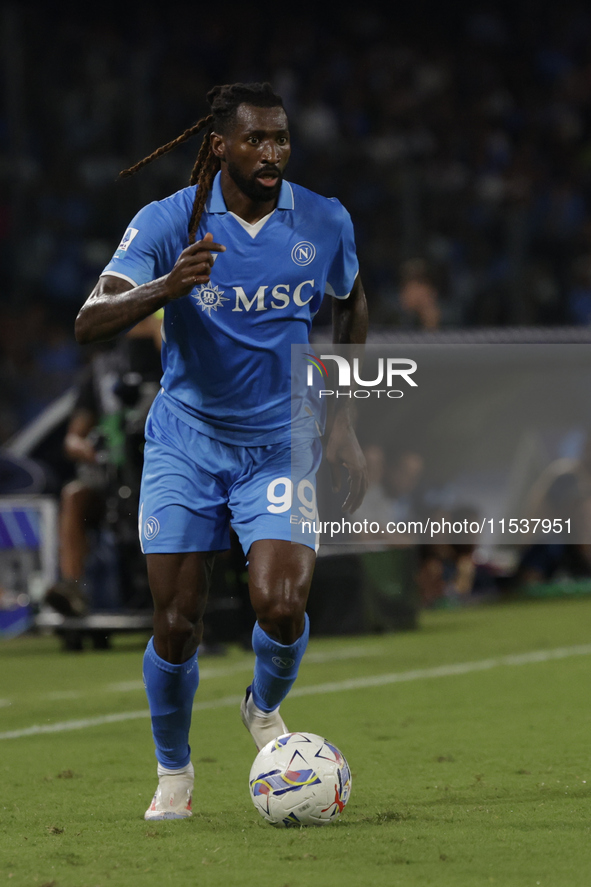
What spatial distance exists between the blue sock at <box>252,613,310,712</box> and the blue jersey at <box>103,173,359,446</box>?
0.59 metres

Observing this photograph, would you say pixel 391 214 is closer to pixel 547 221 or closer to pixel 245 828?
pixel 547 221

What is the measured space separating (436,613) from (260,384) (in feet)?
23.8

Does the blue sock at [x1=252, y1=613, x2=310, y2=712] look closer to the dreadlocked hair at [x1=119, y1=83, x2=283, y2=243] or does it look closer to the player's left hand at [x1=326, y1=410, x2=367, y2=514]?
the player's left hand at [x1=326, y1=410, x2=367, y2=514]

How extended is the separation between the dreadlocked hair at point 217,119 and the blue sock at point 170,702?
125cm

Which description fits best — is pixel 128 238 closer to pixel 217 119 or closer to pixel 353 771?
pixel 217 119

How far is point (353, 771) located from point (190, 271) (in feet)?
6.71

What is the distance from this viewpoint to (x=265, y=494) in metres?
3.88

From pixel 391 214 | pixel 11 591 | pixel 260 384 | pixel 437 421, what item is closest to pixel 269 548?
pixel 260 384

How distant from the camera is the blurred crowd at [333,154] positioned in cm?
1216

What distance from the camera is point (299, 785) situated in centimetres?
365

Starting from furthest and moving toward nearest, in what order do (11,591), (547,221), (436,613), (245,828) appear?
1. (547,221)
2. (436,613)
3. (11,591)
4. (245,828)

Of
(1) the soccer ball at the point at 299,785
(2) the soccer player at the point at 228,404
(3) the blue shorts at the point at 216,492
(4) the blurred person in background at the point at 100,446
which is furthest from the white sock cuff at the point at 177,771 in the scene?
(4) the blurred person in background at the point at 100,446

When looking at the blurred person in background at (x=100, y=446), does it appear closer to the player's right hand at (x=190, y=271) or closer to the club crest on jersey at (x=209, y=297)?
the club crest on jersey at (x=209, y=297)

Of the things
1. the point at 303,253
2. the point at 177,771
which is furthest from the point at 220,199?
the point at 177,771
